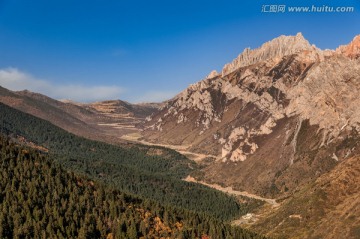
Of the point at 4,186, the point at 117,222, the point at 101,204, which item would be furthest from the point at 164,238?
the point at 4,186

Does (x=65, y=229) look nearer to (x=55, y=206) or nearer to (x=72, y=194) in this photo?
(x=55, y=206)

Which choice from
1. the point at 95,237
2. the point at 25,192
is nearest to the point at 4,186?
the point at 25,192

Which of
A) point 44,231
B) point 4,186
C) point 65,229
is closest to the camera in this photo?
point 44,231

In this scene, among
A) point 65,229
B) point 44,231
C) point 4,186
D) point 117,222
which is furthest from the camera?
point 4,186

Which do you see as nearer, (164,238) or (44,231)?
(44,231)

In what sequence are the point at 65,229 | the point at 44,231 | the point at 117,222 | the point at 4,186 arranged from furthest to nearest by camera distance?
the point at 4,186 → the point at 117,222 → the point at 65,229 → the point at 44,231

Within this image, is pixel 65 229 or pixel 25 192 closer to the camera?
pixel 65 229

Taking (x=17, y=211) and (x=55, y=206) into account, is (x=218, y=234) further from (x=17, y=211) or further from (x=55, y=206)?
(x=17, y=211)

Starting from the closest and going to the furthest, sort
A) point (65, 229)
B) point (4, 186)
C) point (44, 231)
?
point (44, 231) < point (65, 229) < point (4, 186)
